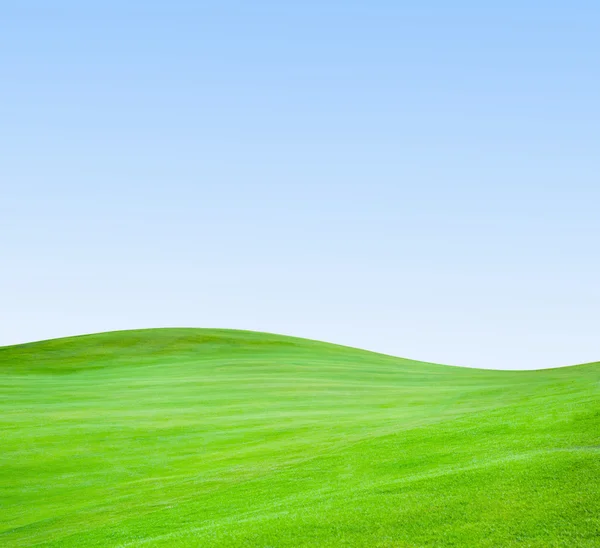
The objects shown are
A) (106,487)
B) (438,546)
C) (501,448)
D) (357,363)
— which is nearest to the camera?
(438,546)

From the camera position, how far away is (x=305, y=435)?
2389cm

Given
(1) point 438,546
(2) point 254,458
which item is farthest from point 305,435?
(1) point 438,546

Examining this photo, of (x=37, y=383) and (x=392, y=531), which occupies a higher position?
(x=37, y=383)

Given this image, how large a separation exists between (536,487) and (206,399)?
25.1 m

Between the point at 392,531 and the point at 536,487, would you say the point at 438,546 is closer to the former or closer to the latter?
the point at 392,531

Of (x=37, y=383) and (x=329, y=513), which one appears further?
(x=37, y=383)

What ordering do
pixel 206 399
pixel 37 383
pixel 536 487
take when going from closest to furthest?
1. pixel 536 487
2. pixel 206 399
3. pixel 37 383

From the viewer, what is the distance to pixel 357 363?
→ 55.1m

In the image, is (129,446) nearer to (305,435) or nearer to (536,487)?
(305,435)

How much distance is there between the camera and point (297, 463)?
18.4 meters

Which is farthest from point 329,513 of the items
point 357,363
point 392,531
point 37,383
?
point 357,363

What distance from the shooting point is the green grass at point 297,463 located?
10773 millimetres

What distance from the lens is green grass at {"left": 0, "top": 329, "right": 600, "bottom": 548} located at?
1077 cm

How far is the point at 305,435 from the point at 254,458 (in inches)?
140
